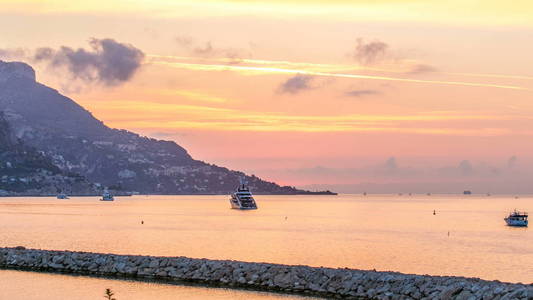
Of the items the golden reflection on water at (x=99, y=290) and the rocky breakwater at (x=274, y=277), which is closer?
the rocky breakwater at (x=274, y=277)

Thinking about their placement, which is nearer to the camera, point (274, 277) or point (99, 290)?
point (99, 290)

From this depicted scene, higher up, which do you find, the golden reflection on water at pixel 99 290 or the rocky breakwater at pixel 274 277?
the rocky breakwater at pixel 274 277

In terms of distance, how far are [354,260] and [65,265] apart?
2887 cm

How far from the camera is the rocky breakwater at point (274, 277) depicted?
3866 cm

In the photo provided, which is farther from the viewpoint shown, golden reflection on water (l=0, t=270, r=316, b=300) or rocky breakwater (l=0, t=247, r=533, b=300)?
golden reflection on water (l=0, t=270, r=316, b=300)

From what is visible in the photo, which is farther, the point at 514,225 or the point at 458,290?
the point at 514,225

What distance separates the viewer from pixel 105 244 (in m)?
93.5

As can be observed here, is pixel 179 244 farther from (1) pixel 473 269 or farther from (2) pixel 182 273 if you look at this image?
(2) pixel 182 273

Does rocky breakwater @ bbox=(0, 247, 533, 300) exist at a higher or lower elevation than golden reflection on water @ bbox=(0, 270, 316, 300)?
higher

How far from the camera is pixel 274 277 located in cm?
4644

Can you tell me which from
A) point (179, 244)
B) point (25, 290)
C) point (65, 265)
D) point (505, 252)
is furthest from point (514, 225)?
point (25, 290)

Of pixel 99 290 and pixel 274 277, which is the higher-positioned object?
pixel 274 277

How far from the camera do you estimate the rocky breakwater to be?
1522 inches

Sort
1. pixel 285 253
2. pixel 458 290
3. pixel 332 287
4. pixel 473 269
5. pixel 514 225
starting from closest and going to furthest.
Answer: pixel 458 290 → pixel 332 287 → pixel 473 269 → pixel 285 253 → pixel 514 225
